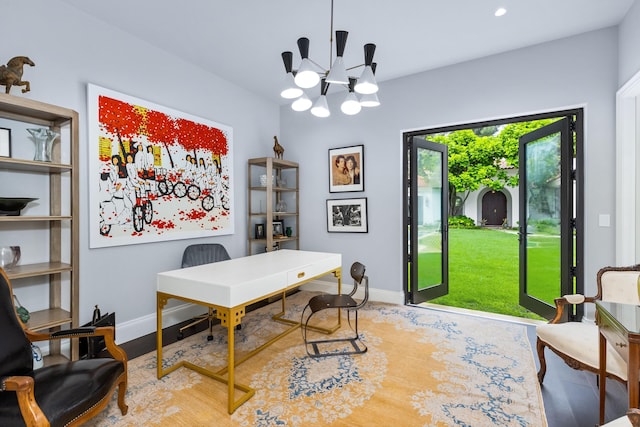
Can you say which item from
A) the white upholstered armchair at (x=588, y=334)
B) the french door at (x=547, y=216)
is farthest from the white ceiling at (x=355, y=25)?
the white upholstered armchair at (x=588, y=334)

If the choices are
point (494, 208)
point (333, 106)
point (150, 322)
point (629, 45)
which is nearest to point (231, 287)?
point (150, 322)

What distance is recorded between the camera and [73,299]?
2.21 metres

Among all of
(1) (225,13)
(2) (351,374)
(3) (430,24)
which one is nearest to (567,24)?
(3) (430,24)

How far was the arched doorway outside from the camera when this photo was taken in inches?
418

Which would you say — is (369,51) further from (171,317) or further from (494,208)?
(494,208)

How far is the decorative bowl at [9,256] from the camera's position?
82.4 inches

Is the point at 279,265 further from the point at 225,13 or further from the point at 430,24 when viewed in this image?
the point at 430,24

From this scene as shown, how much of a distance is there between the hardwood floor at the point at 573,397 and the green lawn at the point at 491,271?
1.17 m

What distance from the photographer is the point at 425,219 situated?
4219mm

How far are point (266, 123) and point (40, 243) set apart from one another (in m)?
3.18

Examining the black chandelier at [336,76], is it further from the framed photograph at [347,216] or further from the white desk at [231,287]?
the framed photograph at [347,216]

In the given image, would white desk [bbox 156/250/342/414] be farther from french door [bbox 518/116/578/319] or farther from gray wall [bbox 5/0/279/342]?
french door [bbox 518/116/578/319]

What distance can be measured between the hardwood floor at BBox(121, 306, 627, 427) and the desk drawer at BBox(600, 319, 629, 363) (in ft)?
2.33

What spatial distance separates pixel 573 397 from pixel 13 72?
4.50m
